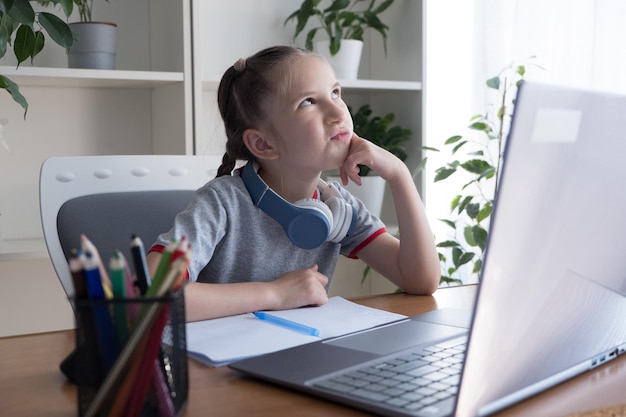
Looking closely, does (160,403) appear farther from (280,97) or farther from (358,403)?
(280,97)

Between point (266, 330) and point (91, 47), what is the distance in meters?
1.47

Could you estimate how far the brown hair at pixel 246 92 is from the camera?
1403 millimetres

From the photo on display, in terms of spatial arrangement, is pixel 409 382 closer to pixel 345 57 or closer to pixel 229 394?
pixel 229 394

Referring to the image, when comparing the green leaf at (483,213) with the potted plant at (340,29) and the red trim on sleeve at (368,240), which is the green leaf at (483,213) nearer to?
the potted plant at (340,29)

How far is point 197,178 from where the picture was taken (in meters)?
1.53

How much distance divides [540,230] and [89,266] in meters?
0.34

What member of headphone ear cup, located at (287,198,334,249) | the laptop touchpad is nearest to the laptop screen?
the laptop touchpad

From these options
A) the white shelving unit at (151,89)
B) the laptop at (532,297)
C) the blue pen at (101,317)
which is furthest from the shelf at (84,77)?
the blue pen at (101,317)

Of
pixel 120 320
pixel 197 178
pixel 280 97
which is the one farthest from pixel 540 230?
pixel 197 178

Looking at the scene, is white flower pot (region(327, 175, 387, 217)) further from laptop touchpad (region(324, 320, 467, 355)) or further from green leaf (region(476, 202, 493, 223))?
laptop touchpad (region(324, 320, 467, 355))

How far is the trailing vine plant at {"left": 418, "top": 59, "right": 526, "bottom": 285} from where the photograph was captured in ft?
7.52

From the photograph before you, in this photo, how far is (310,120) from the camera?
4.36ft

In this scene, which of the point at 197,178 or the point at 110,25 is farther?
the point at 110,25

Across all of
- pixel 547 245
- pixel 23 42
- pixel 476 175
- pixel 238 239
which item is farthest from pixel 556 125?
pixel 476 175
